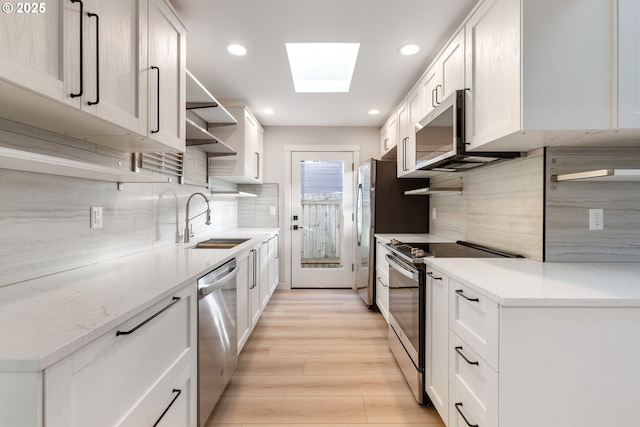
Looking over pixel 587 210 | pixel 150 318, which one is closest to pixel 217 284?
pixel 150 318

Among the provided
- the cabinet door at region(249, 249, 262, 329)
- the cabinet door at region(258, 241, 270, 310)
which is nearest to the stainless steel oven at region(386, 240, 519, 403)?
the cabinet door at region(249, 249, 262, 329)

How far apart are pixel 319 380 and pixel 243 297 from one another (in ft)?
2.65

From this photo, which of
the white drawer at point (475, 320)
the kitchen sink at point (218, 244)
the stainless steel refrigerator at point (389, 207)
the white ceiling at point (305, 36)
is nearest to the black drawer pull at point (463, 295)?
the white drawer at point (475, 320)

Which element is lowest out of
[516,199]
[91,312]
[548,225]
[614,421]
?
[614,421]

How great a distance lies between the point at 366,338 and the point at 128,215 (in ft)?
6.97

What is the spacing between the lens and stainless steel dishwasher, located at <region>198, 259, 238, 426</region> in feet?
4.74

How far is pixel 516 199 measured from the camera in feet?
5.93

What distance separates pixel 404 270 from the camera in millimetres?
1989

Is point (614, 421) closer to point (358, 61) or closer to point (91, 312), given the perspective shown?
point (91, 312)

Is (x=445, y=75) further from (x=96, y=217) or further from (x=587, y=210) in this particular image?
(x=96, y=217)

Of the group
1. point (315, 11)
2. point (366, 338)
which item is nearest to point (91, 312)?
point (315, 11)

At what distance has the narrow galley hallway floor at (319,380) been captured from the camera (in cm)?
167

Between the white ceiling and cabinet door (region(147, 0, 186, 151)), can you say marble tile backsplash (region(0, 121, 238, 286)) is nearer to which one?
cabinet door (region(147, 0, 186, 151))

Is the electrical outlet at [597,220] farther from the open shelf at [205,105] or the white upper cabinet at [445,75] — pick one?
the open shelf at [205,105]
